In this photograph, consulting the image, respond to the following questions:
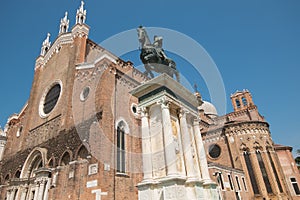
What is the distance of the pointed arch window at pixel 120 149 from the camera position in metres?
13.2

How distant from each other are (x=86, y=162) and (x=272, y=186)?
68.9ft

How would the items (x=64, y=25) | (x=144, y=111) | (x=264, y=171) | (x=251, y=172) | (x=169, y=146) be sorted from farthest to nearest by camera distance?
(x=251, y=172) < (x=264, y=171) < (x=64, y=25) < (x=144, y=111) < (x=169, y=146)

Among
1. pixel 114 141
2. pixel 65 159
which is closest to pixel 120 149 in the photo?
pixel 114 141

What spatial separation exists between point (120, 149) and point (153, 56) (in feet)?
26.1

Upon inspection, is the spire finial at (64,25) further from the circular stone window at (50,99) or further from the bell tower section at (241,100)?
the bell tower section at (241,100)

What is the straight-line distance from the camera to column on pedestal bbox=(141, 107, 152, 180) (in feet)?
20.9

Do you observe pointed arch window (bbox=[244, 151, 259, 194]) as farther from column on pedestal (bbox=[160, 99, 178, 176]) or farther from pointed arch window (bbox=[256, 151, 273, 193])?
column on pedestal (bbox=[160, 99, 178, 176])

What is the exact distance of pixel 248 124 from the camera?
25969 millimetres

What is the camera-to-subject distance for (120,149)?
44.7 ft

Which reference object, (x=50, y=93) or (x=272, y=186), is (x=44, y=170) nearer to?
(x=50, y=93)

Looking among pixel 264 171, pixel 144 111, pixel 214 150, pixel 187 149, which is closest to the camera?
pixel 187 149

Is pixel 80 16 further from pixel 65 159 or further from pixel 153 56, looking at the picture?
pixel 153 56

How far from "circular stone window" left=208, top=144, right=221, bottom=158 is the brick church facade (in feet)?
0.45

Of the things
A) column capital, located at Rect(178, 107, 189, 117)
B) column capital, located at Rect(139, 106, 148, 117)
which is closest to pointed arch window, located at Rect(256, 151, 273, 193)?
column capital, located at Rect(178, 107, 189, 117)
